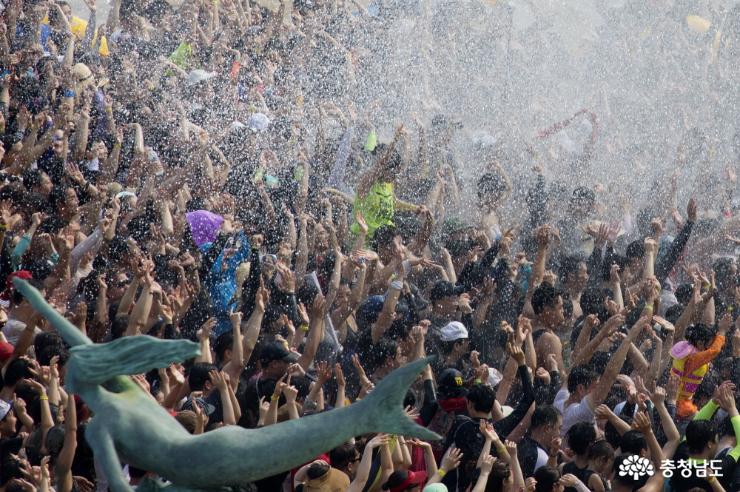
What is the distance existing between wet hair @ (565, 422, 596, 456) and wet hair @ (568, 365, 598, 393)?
873 mm

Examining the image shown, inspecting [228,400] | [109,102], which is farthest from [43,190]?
[228,400]

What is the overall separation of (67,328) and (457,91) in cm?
1173

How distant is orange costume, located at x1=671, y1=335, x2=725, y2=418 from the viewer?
23.0 feet

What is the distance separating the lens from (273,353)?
631 cm

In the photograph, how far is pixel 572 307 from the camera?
7.77 m

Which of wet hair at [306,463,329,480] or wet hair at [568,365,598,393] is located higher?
wet hair at [306,463,329,480]

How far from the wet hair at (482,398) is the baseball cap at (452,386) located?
180mm

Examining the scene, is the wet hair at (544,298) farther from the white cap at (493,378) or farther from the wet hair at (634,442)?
the wet hair at (634,442)

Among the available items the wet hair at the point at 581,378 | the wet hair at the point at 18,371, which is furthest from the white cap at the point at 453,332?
the wet hair at the point at 18,371

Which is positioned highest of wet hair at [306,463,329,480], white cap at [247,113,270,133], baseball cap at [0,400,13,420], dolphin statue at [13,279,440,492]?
dolphin statue at [13,279,440,492]

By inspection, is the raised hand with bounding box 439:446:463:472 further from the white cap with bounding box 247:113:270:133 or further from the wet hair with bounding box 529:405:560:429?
→ the white cap with bounding box 247:113:270:133

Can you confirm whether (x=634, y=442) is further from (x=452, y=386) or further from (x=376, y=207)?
(x=376, y=207)

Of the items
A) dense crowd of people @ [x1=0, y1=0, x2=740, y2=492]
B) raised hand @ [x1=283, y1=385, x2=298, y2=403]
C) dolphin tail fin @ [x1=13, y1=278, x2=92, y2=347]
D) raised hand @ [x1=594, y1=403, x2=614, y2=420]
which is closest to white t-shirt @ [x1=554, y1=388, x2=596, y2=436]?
dense crowd of people @ [x1=0, y1=0, x2=740, y2=492]

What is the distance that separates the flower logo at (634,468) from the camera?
551cm
